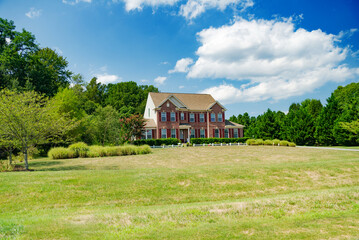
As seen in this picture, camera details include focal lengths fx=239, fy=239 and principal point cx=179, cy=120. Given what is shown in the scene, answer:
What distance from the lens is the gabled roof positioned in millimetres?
44056

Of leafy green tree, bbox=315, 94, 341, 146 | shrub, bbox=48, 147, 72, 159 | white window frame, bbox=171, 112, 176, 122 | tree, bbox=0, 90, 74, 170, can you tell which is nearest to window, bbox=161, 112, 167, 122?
white window frame, bbox=171, 112, 176, 122

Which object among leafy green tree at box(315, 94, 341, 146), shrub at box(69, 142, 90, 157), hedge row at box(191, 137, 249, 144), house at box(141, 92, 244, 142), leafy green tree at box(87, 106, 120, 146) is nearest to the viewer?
shrub at box(69, 142, 90, 157)

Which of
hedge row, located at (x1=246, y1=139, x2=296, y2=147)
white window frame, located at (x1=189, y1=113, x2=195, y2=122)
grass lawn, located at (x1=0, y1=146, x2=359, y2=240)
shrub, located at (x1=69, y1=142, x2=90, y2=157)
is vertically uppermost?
white window frame, located at (x1=189, y1=113, x2=195, y2=122)

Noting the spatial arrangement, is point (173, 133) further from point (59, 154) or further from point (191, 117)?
point (59, 154)

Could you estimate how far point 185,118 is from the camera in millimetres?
44062

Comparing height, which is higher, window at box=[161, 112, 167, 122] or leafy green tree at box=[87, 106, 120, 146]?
window at box=[161, 112, 167, 122]

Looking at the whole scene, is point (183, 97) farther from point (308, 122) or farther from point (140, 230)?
point (140, 230)

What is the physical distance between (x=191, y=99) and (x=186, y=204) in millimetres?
38578

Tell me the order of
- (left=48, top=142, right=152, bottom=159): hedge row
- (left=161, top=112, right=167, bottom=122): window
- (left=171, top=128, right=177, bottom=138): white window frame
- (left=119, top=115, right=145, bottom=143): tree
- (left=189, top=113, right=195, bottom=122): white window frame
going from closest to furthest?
1. (left=48, top=142, right=152, bottom=159): hedge row
2. (left=119, top=115, right=145, bottom=143): tree
3. (left=161, top=112, right=167, bottom=122): window
4. (left=171, top=128, right=177, bottom=138): white window frame
5. (left=189, top=113, right=195, bottom=122): white window frame

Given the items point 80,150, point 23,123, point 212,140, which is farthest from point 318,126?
point 23,123

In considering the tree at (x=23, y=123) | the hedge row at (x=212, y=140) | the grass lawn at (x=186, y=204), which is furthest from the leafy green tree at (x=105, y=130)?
the grass lawn at (x=186, y=204)

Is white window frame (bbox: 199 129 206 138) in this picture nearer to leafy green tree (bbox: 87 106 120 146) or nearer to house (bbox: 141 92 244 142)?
house (bbox: 141 92 244 142)

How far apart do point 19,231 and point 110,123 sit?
3457 cm

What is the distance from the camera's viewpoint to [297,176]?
1325 centimetres
